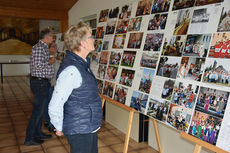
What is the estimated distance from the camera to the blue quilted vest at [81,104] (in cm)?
132

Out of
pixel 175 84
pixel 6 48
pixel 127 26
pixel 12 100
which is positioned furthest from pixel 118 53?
pixel 6 48

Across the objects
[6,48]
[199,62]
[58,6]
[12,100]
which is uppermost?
[58,6]

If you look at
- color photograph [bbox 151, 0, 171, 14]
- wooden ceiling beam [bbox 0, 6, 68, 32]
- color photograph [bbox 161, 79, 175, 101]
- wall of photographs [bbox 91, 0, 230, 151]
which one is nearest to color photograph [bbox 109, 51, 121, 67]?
wall of photographs [bbox 91, 0, 230, 151]

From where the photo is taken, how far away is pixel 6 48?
8914 millimetres

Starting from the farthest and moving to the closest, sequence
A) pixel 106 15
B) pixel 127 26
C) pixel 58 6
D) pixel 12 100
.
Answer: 1. pixel 58 6
2. pixel 12 100
3. pixel 106 15
4. pixel 127 26

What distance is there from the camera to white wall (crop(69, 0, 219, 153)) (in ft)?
7.95

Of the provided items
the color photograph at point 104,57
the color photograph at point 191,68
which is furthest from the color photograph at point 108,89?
the color photograph at point 191,68

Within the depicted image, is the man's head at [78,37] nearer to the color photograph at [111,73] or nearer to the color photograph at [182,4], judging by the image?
the color photograph at [182,4]

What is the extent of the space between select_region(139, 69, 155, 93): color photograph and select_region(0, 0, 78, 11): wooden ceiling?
164 inches

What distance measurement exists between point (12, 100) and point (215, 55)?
4.88 m

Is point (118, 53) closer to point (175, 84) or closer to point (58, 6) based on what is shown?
point (175, 84)

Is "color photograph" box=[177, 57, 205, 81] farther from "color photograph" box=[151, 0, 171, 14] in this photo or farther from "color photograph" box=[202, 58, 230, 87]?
"color photograph" box=[151, 0, 171, 14]

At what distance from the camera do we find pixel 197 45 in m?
1.58

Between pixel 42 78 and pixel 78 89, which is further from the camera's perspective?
pixel 42 78
